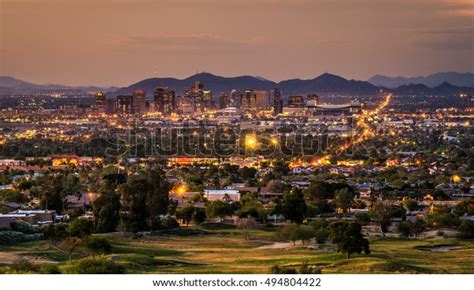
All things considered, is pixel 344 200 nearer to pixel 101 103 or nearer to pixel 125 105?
pixel 101 103

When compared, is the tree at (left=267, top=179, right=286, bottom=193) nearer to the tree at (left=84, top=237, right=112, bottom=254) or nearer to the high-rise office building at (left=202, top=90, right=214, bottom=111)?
the tree at (left=84, top=237, right=112, bottom=254)

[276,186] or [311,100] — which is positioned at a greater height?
[311,100]

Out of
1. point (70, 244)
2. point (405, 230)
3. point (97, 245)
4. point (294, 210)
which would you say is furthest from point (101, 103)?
point (70, 244)

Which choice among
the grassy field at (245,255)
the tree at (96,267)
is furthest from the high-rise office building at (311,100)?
the tree at (96,267)

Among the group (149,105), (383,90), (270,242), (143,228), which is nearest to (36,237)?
(143,228)

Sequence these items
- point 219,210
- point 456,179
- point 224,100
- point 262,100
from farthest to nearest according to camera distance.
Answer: point 224,100, point 262,100, point 456,179, point 219,210

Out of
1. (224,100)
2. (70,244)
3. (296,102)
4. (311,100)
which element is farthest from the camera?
(311,100)

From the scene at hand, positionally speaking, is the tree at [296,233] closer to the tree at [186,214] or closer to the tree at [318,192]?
the tree at [186,214]

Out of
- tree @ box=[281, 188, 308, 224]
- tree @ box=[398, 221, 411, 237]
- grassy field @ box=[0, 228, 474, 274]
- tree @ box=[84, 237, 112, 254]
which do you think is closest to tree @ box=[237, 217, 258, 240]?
grassy field @ box=[0, 228, 474, 274]
